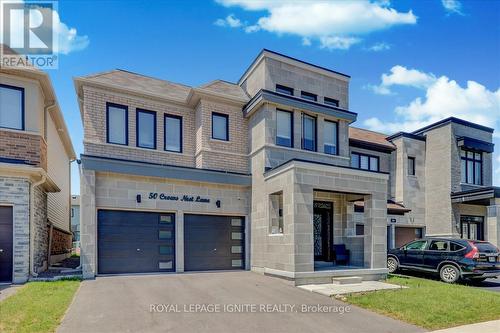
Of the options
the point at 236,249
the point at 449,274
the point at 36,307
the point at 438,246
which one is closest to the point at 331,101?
the point at 438,246

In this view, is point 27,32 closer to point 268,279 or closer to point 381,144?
point 268,279

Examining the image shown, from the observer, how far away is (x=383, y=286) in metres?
10.9

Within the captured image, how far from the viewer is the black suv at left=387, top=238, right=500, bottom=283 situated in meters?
12.1

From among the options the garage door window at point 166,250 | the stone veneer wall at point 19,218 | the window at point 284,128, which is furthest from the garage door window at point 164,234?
the window at point 284,128

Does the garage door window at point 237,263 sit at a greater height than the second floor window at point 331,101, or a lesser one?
lesser

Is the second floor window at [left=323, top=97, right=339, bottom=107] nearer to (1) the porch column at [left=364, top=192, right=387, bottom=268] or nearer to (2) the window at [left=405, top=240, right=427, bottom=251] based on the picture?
(1) the porch column at [left=364, top=192, right=387, bottom=268]

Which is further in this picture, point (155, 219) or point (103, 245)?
point (155, 219)

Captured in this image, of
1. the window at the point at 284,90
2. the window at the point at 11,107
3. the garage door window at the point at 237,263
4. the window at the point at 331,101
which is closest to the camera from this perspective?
the window at the point at 11,107

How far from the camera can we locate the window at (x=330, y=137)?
15.3 meters

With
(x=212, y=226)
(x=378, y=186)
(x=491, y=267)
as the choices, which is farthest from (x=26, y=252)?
(x=491, y=267)

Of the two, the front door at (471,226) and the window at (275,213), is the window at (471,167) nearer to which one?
the front door at (471,226)

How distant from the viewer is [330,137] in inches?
607

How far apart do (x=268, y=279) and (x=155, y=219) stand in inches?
189

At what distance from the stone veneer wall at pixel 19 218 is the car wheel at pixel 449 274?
14336 millimetres
